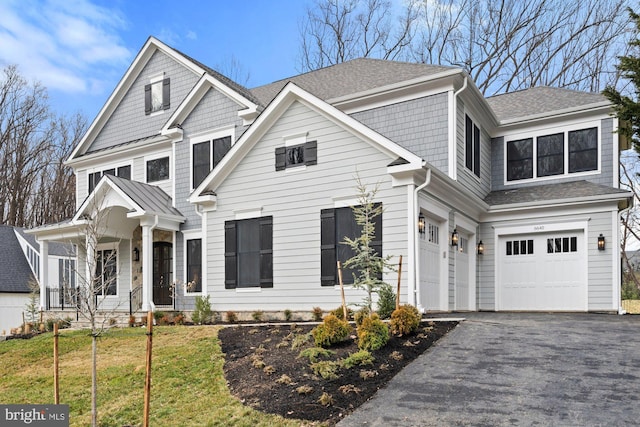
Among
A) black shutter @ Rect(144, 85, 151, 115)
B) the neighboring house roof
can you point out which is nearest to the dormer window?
black shutter @ Rect(144, 85, 151, 115)

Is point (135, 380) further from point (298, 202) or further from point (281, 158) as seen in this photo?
point (281, 158)

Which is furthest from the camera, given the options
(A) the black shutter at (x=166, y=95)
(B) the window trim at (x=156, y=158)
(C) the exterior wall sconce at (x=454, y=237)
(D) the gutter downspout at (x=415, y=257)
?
(A) the black shutter at (x=166, y=95)

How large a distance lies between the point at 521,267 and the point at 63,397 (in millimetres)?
10910

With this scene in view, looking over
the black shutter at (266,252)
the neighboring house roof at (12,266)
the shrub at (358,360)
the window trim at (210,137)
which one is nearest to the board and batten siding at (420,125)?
the black shutter at (266,252)

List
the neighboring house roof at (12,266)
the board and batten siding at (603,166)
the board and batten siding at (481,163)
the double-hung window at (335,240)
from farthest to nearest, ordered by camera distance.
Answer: the neighboring house roof at (12,266) → the board and batten siding at (603,166) → the board and batten siding at (481,163) → the double-hung window at (335,240)

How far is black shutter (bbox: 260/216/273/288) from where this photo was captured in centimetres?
1217

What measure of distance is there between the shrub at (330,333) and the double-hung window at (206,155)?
28.2 feet

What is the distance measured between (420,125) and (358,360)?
24.2 feet

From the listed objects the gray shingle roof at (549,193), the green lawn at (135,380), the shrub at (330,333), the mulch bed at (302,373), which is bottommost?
the green lawn at (135,380)

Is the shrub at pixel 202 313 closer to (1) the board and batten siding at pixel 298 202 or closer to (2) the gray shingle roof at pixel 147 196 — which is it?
(1) the board and batten siding at pixel 298 202

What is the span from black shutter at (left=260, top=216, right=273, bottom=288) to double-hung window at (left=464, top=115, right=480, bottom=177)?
16.4 feet

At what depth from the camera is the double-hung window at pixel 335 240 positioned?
11.0m

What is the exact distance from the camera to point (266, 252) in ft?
40.2

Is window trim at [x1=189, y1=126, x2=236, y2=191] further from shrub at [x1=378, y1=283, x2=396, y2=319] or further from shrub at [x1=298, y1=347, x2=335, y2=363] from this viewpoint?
shrub at [x1=298, y1=347, x2=335, y2=363]
